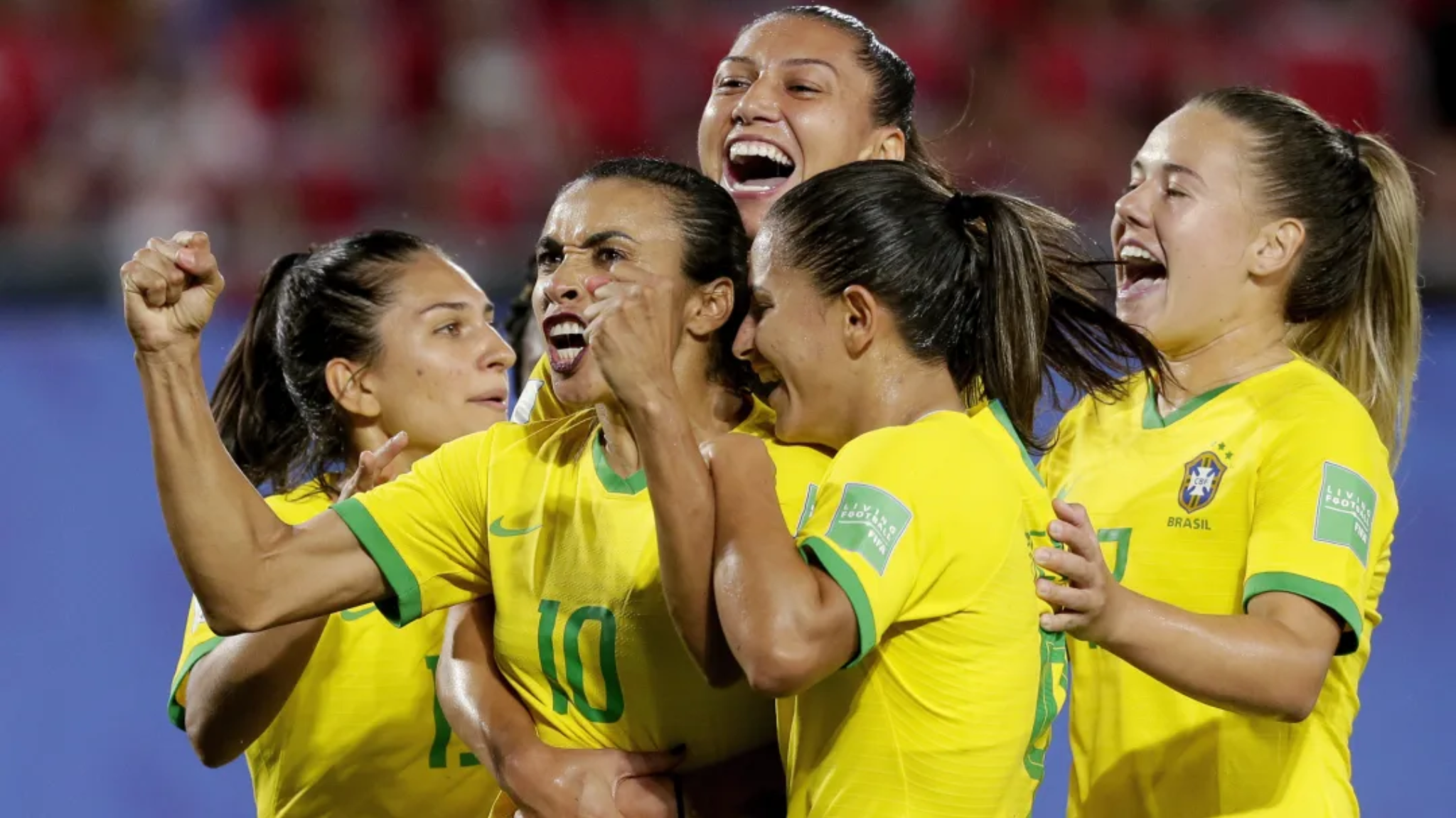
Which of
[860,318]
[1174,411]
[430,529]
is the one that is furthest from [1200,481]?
[430,529]

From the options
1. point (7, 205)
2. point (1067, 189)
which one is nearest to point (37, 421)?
point (7, 205)

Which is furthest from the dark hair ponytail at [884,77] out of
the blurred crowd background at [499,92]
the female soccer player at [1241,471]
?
the blurred crowd background at [499,92]

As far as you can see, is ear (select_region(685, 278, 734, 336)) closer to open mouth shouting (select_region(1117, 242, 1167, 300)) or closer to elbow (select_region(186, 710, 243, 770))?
open mouth shouting (select_region(1117, 242, 1167, 300))

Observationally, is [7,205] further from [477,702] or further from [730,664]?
[730,664]

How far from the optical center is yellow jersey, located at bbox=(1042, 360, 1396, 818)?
2590mm

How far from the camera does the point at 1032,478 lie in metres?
2.40

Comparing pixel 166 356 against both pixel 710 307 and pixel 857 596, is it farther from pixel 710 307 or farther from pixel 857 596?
pixel 857 596

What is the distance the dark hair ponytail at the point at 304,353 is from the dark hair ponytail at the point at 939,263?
1.04 metres

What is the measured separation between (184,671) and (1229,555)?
5.19 feet

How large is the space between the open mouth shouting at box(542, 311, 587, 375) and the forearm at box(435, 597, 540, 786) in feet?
1.27

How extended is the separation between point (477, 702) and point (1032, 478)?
2.69ft

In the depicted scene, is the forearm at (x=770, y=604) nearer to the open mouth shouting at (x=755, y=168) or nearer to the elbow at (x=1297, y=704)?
the elbow at (x=1297, y=704)

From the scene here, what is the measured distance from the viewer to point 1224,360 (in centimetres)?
290

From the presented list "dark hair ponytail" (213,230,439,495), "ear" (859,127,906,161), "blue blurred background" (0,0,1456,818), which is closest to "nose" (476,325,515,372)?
"dark hair ponytail" (213,230,439,495)
